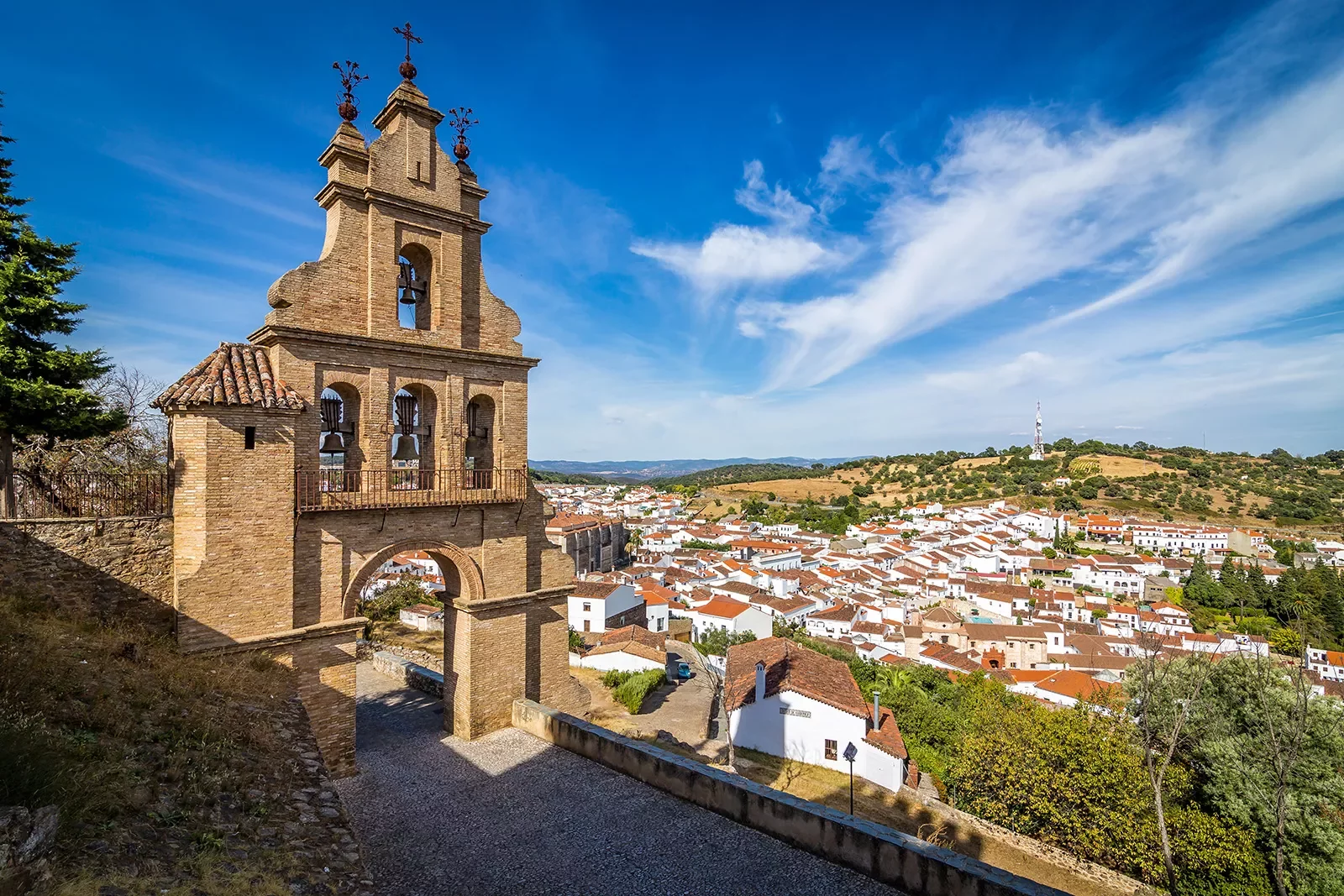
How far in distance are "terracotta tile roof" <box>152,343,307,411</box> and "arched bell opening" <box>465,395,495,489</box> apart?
3.25m

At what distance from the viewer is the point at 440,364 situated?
38.3 ft

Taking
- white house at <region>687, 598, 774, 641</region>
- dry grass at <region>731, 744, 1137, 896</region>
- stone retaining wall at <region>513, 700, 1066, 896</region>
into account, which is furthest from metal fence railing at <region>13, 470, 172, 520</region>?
white house at <region>687, 598, 774, 641</region>

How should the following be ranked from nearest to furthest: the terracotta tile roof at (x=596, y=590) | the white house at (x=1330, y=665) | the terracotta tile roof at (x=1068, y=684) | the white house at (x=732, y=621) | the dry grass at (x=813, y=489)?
the terracotta tile roof at (x=1068, y=684) → the white house at (x=1330, y=665) → the terracotta tile roof at (x=596, y=590) → the white house at (x=732, y=621) → the dry grass at (x=813, y=489)

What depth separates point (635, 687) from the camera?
79.1 ft

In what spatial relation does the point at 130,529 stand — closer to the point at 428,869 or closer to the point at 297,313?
the point at 297,313

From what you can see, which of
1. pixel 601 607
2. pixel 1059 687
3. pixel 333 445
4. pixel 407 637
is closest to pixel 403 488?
pixel 333 445

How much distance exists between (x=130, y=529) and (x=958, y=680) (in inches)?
1715

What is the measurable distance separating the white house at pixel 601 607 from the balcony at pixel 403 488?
3506cm

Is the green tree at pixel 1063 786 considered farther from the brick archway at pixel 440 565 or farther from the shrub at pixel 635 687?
the brick archway at pixel 440 565

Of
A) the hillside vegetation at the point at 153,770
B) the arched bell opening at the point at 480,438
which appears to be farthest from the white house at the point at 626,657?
the hillside vegetation at the point at 153,770

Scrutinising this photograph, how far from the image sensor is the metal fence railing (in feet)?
29.7

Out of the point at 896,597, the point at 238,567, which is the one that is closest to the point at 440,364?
the point at 238,567

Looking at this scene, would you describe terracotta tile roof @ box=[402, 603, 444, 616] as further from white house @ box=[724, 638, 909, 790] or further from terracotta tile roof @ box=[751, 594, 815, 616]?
terracotta tile roof @ box=[751, 594, 815, 616]

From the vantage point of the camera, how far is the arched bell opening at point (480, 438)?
12.4 m
